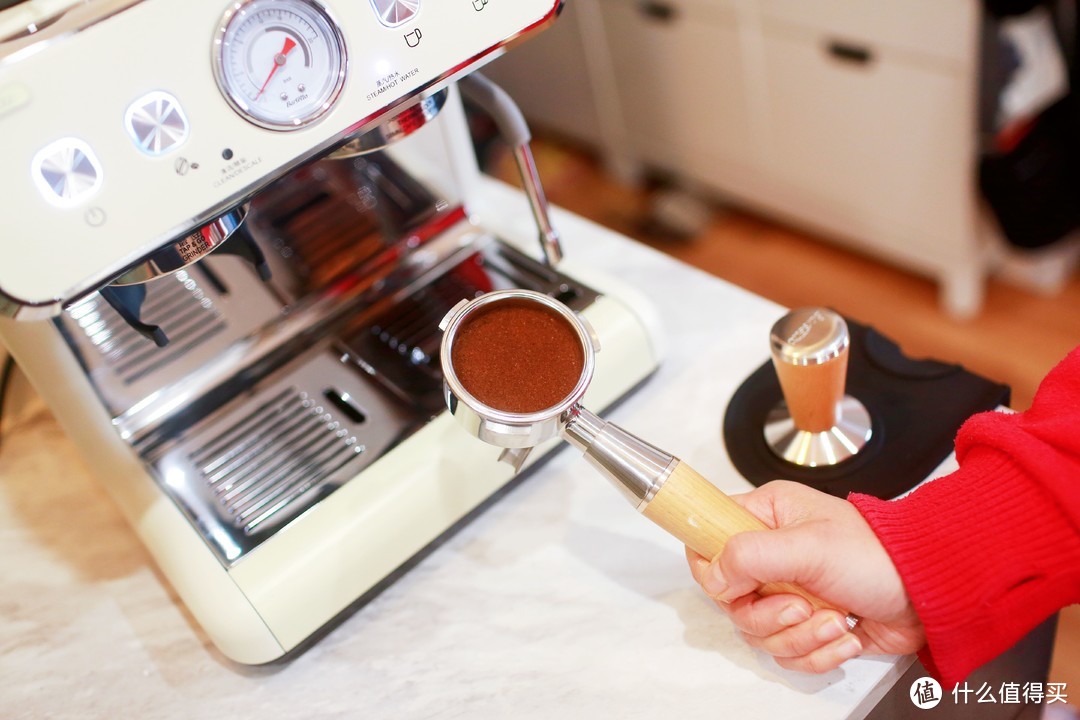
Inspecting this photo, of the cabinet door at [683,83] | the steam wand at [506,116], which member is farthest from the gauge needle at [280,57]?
the cabinet door at [683,83]

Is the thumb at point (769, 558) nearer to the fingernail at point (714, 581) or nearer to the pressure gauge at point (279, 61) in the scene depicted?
the fingernail at point (714, 581)

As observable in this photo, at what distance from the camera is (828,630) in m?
0.52

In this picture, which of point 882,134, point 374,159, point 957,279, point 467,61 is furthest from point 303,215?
point 957,279

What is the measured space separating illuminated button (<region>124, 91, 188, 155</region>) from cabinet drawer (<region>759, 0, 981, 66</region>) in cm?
125

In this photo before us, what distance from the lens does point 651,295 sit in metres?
0.82

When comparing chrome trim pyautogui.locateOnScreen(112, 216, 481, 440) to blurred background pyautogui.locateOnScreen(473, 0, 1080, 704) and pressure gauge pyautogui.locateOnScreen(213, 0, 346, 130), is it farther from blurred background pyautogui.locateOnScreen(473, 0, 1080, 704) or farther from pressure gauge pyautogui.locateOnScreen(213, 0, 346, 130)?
blurred background pyautogui.locateOnScreen(473, 0, 1080, 704)

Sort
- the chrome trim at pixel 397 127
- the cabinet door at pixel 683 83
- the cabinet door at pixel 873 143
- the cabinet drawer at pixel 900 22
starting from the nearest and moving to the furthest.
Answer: the chrome trim at pixel 397 127
the cabinet drawer at pixel 900 22
the cabinet door at pixel 873 143
the cabinet door at pixel 683 83

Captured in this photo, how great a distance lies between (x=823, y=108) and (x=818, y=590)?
1.33 m

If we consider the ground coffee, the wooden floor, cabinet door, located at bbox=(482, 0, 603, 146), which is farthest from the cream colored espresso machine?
cabinet door, located at bbox=(482, 0, 603, 146)

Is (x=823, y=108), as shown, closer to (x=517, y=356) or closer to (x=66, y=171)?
(x=517, y=356)

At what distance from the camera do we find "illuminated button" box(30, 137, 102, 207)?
0.47m

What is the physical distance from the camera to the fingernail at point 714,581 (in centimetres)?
53

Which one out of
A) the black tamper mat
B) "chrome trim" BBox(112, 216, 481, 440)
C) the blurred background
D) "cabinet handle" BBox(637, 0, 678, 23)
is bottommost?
the blurred background

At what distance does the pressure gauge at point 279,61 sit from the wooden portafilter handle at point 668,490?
0.74 feet
